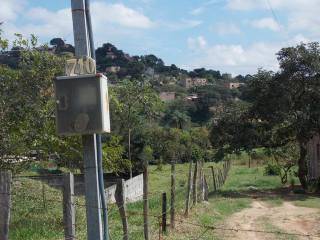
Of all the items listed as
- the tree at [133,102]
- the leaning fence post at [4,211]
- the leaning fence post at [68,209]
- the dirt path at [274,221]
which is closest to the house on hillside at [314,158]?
the tree at [133,102]

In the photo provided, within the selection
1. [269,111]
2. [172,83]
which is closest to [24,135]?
[269,111]

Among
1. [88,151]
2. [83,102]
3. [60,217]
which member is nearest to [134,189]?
[60,217]

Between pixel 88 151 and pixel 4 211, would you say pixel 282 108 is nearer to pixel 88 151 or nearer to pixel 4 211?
pixel 4 211

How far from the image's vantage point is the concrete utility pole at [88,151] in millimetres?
4637

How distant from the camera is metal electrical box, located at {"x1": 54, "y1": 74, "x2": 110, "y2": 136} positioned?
173 inches

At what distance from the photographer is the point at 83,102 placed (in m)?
4.44

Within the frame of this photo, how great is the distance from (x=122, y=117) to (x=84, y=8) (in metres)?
29.2

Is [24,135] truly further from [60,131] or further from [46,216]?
[60,131]

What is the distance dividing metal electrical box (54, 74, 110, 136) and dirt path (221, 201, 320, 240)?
8226 mm

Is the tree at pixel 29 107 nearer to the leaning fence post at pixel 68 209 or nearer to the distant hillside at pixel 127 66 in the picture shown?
the distant hillside at pixel 127 66

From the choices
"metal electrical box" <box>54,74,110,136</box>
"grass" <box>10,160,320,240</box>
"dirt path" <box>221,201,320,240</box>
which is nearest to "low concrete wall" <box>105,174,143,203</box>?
"grass" <box>10,160,320,240</box>

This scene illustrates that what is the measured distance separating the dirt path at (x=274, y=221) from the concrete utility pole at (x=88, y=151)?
308 inches

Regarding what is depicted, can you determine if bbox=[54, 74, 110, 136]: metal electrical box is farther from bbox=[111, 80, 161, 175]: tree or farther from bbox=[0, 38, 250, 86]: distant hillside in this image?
bbox=[111, 80, 161, 175]: tree

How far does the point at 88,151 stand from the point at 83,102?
0.46 metres
